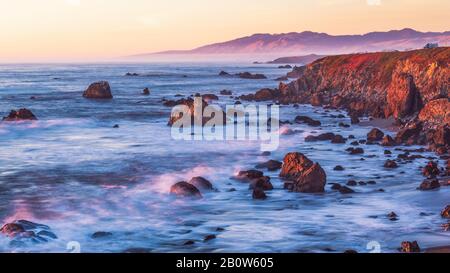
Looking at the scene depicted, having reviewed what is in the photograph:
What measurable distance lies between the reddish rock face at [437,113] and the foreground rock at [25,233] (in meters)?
33.0

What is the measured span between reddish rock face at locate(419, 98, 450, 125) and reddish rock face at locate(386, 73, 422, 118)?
6.28 meters

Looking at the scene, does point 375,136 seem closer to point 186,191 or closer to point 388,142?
point 388,142

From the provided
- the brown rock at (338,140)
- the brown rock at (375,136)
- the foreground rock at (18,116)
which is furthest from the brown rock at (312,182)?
the foreground rock at (18,116)

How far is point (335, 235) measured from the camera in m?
21.5

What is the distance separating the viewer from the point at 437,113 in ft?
153

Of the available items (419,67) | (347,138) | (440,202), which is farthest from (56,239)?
(419,67)

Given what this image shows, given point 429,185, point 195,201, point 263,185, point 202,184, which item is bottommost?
point 195,201

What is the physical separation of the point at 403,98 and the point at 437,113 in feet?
28.2

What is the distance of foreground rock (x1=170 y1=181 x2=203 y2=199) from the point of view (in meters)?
28.3

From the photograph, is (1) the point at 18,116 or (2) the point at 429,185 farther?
(1) the point at 18,116

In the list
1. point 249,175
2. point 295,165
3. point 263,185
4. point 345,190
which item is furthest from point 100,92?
point 345,190

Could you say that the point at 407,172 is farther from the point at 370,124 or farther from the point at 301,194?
the point at 370,124

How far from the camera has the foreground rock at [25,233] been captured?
21297 millimetres
